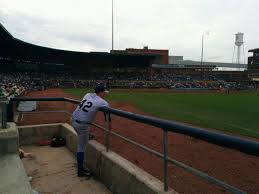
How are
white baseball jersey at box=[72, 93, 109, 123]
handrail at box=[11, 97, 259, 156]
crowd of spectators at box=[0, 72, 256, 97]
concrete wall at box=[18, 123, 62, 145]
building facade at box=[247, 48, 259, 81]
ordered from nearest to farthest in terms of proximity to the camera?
1. handrail at box=[11, 97, 259, 156]
2. white baseball jersey at box=[72, 93, 109, 123]
3. concrete wall at box=[18, 123, 62, 145]
4. crowd of spectators at box=[0, 72, 256, 97]
5. building facade at box=[247, 48, 259, 81]

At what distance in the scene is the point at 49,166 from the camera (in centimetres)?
544

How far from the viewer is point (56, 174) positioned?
499 centimetres

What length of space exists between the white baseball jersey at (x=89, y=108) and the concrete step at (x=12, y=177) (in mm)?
1188

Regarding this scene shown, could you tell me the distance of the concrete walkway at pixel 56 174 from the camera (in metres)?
4.33

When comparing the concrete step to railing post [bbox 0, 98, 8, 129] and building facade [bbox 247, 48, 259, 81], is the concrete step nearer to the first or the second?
railing post [bbox 0, 98, 8, 129]

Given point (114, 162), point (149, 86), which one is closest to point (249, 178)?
point (114, 162)

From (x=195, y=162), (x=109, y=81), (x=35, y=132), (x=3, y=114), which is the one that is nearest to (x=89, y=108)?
(x=3, y=114)

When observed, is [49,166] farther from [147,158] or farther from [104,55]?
[104,55]

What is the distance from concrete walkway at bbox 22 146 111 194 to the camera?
433cm

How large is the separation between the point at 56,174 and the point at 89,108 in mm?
1343

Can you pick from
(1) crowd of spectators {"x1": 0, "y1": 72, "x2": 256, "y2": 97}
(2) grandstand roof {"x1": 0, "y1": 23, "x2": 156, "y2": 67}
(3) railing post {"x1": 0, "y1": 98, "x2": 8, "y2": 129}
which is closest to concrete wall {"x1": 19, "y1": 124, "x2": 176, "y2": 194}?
(3) railing post {"x1": 0, "y1": 98, "x2": 8, "y2": 129}

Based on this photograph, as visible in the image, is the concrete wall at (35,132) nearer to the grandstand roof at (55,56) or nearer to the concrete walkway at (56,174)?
the concrete walkway at (56,174)

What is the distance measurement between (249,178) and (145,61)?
68.4 meters

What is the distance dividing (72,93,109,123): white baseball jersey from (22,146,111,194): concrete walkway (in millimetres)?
996
